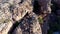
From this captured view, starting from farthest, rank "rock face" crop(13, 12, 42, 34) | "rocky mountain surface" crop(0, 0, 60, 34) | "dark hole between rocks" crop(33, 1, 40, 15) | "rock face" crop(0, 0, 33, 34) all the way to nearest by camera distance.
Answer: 1. "dark hole between rocks" crop(33, 1, 40, 15)
2. "rock face" crop(13, 12, 42, 34)
3. "rocky mountain surface" crop(0, 0, 60, 34)
4. "rock face" crop(0, 0, 33, 34)

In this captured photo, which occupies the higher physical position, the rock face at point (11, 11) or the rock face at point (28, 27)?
the rock face at point (11, 11)

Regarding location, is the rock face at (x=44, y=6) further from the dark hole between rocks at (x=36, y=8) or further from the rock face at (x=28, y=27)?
the rock face at (x=28, y=27)

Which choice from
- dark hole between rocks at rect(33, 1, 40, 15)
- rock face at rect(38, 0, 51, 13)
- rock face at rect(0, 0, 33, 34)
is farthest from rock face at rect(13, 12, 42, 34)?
rock face at rect(38, 0, 51, 13)

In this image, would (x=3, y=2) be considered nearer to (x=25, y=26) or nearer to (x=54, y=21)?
(x=25, y=26)

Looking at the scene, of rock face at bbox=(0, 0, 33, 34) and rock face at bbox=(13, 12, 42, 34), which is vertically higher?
rock face at bbox=(0, 0, 33, 34)

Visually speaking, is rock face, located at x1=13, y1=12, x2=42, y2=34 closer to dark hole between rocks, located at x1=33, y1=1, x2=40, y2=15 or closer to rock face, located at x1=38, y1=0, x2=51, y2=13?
dark hole between rocks, located at x1=33, y1=1, x2=40, y2=15

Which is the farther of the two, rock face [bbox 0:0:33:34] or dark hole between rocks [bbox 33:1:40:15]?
dark hole between rocks [bbox 33:1:40:15]

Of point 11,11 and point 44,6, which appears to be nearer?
point 11,11

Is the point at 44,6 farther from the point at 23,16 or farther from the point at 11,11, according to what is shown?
the point at 11,11

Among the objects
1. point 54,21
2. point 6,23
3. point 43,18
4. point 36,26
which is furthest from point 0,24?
point 54,21

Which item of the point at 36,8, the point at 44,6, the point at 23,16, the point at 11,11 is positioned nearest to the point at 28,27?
the point at 23,16

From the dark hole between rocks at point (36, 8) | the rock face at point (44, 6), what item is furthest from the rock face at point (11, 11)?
the rock face at point (44, 6)
